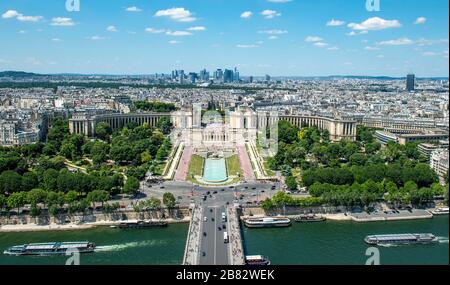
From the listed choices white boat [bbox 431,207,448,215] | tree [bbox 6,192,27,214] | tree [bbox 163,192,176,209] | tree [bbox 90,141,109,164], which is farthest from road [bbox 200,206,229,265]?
tree [bbox 90,141,109,164]

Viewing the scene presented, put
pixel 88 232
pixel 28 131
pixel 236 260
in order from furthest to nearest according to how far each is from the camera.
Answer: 1. pixel 28 131
2. pixel 88 232
3. pixel 236 260

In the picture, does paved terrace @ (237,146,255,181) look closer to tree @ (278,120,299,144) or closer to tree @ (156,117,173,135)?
tree @ (278,120,299,144)

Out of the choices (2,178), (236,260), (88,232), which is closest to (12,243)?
(88,232)

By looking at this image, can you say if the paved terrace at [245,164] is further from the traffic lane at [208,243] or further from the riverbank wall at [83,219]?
the traffic lane at [208,243]

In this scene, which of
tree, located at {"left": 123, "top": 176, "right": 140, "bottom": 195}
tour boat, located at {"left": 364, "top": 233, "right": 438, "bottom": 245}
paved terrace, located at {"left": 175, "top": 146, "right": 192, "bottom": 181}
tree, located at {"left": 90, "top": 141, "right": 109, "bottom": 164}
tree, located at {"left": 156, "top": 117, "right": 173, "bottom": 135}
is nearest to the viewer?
tour boat, located at {"left": 364, "top": 233, "right": 438, "bottom": 245}
